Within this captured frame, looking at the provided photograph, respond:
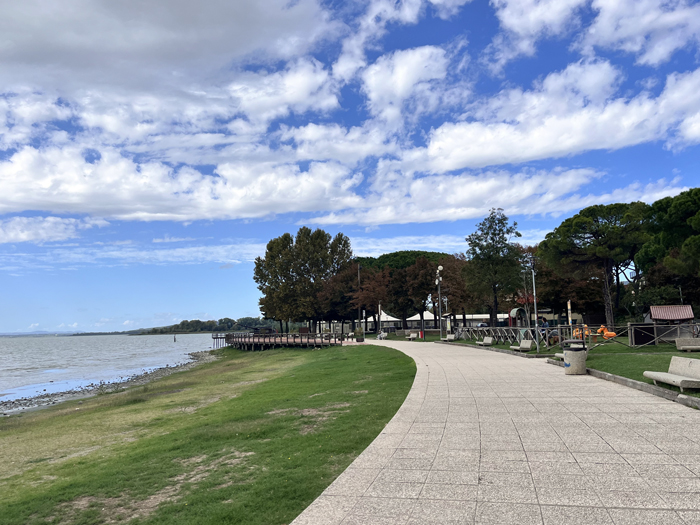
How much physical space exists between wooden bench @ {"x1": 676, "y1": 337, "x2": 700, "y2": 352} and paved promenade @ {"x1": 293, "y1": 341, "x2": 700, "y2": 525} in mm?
9865

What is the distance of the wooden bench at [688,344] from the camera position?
17.1 m

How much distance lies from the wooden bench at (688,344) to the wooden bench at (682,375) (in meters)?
8.86

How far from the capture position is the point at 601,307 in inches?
1855

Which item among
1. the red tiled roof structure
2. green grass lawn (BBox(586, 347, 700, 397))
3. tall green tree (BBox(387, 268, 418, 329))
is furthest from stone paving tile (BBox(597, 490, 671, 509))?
tall green tree (BBox(387, 268, 418, 329))

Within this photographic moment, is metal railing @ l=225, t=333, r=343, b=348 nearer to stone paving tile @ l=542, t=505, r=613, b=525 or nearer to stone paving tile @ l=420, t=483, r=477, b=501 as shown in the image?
stone paving tile @ l=420, t=483, r=477, b=501

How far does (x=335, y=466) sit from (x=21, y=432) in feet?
41.1

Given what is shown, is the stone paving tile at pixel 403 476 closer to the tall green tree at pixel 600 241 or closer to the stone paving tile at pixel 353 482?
the stone paving tile at pixel 353 482

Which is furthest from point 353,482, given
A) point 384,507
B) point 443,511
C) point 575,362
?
point 575,362

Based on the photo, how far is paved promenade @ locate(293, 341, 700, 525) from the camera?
407cm

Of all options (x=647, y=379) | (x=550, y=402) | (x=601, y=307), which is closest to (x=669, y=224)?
(x=601, y=307)

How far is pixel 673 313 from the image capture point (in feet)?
72.6

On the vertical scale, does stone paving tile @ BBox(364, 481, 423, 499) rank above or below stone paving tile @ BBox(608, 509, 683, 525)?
below

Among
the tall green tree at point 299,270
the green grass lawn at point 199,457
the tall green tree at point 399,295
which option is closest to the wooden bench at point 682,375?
the green grass lawn at point 199,457

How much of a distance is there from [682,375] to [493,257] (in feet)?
88.0
